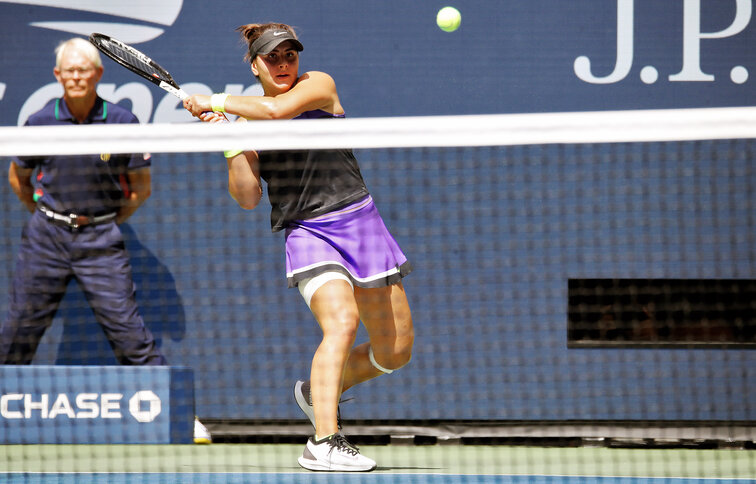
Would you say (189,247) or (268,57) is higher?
(268,57)

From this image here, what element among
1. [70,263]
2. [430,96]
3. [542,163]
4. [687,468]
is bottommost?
[687,468]

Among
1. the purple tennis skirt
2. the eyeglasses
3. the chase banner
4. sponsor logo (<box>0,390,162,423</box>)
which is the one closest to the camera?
the purple tennis skirt

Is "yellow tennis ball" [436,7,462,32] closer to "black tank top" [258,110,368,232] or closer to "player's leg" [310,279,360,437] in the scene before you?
"black tank top" [258,110,368,232]

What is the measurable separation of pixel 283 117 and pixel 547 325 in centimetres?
196

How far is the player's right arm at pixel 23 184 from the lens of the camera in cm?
504

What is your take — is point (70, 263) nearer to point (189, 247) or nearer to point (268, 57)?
point (189, 247)

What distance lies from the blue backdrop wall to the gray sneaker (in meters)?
1.37

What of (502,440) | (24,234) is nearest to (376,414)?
(502,440)

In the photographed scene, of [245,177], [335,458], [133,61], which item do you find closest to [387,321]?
[335,458]

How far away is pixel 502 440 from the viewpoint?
16.9 feet

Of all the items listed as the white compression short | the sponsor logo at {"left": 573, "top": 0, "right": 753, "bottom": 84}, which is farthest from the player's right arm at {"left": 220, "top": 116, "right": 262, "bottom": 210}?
the sponsor logo at {"left": 573, "top": 0, "right": 753, "bottom": 84}

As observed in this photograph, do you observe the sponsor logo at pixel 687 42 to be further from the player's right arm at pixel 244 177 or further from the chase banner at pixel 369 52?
the player's right arm at pixel 244 177

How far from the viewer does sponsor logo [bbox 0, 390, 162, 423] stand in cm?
468

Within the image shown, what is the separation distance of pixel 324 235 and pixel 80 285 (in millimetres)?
1695
